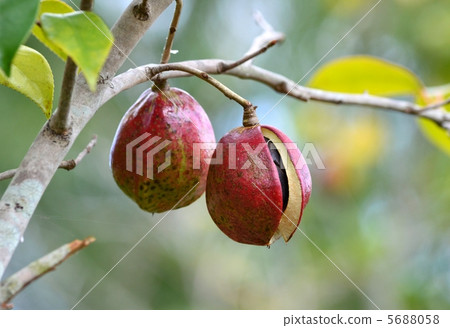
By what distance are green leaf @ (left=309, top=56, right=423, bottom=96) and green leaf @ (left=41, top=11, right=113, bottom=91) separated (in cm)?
111

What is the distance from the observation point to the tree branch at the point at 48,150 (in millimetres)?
616

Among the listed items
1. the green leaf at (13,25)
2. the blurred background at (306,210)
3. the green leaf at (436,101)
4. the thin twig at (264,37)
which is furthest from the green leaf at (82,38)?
the blurred background at (306,210)

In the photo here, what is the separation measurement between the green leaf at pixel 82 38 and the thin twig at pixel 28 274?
17cm

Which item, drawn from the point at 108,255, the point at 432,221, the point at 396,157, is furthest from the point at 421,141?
the point at 108,255

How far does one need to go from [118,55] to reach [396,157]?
2987 mm

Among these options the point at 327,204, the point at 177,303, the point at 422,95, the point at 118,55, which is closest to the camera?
the point at 118,55

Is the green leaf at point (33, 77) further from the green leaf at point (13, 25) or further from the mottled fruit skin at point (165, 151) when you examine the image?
the green leaf at point (13, 25)

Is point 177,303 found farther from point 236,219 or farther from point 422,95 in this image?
point 236,219

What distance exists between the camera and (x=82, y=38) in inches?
22.7

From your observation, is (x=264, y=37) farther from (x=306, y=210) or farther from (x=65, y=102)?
(x=306, y=210)

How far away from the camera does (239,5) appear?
390 centimetres

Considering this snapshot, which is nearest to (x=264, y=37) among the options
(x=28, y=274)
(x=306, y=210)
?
(x=28, y=274)

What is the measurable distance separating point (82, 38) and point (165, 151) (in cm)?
39

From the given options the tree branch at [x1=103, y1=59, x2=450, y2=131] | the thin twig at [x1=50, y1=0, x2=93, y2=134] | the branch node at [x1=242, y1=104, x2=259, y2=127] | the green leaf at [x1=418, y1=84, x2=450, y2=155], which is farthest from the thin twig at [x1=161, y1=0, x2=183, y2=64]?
the green leaf at [x1=418, y1=84, x2=450, y2=155]
